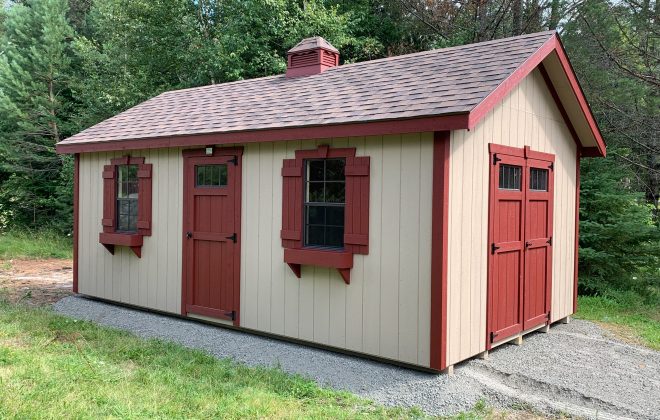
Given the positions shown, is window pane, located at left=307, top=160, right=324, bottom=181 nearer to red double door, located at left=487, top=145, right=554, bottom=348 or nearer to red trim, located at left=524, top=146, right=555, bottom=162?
red double door, located at left=487, top=145, right=554, bottom=348

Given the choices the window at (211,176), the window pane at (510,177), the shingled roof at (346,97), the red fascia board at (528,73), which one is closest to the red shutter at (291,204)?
the shingled roof at (346,97)

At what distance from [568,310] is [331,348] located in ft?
12.4

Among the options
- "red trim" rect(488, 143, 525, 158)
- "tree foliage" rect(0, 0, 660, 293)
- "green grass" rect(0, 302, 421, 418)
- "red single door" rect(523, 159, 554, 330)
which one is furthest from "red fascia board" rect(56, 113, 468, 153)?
"tree foliage" rect(0, 0, 660, 293)

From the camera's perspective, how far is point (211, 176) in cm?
758

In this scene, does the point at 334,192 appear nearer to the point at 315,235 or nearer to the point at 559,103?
the point at 315,235

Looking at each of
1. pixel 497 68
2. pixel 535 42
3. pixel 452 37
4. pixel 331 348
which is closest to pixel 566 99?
pixel 535 42

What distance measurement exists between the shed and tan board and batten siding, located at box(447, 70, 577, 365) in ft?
0.08

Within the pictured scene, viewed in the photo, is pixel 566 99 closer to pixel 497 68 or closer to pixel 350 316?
pixel 497 68

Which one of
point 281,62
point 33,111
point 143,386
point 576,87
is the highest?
point 281,62

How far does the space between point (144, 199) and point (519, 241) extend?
5.07 m

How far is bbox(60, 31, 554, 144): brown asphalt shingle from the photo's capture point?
5.82 metres

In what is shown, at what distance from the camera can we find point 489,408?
186 inches

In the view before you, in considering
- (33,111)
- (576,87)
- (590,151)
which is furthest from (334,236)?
(33,111)

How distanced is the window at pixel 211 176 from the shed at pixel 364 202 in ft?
0.08
